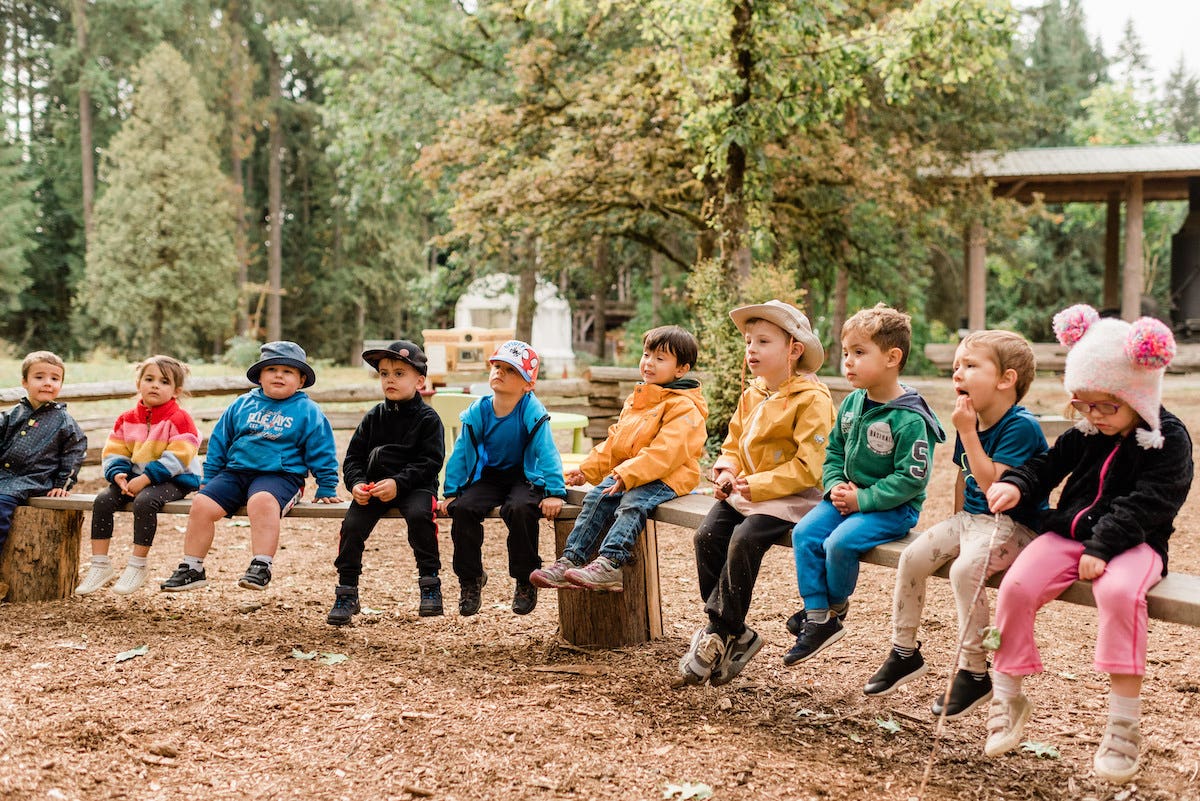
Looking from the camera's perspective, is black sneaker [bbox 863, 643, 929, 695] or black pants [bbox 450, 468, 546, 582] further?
black pants [bbox 450, 468, 546, 582]

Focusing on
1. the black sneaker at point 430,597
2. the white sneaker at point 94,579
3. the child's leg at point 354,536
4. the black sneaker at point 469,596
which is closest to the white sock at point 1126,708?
the black sneaker at point 469,596

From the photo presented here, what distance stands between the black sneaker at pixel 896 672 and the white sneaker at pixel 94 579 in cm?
395

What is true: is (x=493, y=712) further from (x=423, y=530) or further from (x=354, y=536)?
(x=354, y=536)

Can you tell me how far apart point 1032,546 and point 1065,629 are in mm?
2235

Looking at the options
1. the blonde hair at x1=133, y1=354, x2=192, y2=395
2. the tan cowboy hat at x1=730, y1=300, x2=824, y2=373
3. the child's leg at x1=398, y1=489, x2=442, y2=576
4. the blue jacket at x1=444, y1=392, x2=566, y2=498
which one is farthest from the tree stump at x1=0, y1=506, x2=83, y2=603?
the tan cowboy hat at x1=730, y1=300, x2=824, y2=373

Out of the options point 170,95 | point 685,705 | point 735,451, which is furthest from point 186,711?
point 170,95

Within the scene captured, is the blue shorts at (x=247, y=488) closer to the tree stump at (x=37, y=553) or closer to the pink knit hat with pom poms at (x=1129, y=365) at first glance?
the tree stump at (x=37, y=553)

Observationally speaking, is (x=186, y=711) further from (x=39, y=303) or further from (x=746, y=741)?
(x=39, y=303)

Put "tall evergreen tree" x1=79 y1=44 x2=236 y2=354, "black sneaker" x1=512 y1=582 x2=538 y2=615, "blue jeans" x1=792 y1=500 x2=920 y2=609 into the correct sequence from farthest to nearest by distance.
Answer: "tall evergreen tree" x1=79 y1=44 x2=236 y2=354, "black sneaker" x1=512 y1=582 x2=538 y2=615, "blue jeans" x1=792 y1=500 x2=920 y2=609

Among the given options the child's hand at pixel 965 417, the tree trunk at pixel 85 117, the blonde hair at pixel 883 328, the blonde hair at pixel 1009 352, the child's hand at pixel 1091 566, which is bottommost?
the child's hand at pixel 1091 566

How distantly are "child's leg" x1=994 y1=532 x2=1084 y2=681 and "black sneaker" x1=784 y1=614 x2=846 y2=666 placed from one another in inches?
25.1

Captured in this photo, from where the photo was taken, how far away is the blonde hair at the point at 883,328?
11.3 feet

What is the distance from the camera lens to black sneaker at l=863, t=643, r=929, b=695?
3.28 m

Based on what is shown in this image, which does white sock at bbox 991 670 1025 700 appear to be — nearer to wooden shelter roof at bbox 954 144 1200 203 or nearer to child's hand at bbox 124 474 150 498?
child's hand at bbox 124 474 150 498
